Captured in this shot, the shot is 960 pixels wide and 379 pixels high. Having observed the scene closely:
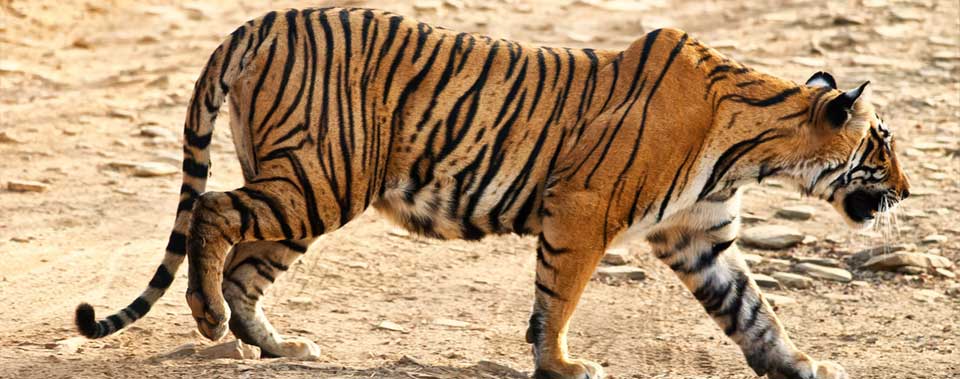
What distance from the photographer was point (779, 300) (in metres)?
7.82

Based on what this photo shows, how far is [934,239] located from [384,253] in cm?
322

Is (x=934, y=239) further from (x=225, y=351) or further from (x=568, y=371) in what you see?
(x=225, y=351)

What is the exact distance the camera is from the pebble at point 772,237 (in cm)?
867

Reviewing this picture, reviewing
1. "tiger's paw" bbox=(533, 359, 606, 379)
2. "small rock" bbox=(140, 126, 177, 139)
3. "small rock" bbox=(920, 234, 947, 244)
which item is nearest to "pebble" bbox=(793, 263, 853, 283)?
"small rock" bbox=(920, 234, 947, 244)

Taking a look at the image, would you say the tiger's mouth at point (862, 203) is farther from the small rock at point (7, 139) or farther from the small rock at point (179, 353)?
the small rock at point (7, 139)

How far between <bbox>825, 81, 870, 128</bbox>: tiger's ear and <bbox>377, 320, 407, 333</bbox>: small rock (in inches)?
89.8

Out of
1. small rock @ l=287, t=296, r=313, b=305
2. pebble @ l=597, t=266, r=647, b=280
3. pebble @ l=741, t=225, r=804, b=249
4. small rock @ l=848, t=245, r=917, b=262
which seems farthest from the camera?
pebble @ l=741, t=225, r=804, b=249

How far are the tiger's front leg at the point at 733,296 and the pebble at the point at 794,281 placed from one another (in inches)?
66.9

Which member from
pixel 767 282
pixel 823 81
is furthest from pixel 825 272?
pixel 823 81

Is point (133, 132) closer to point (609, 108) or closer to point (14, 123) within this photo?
point (14, 123)

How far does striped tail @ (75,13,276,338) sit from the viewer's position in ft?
19.6

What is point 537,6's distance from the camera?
13977mm

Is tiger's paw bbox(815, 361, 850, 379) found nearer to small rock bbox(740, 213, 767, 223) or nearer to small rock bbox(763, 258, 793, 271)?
small rock bbox(763, 258, 793, 271)

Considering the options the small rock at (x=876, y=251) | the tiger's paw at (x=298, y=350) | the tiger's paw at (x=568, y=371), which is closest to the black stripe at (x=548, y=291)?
the tiger's paw at (x=568, y=371)
